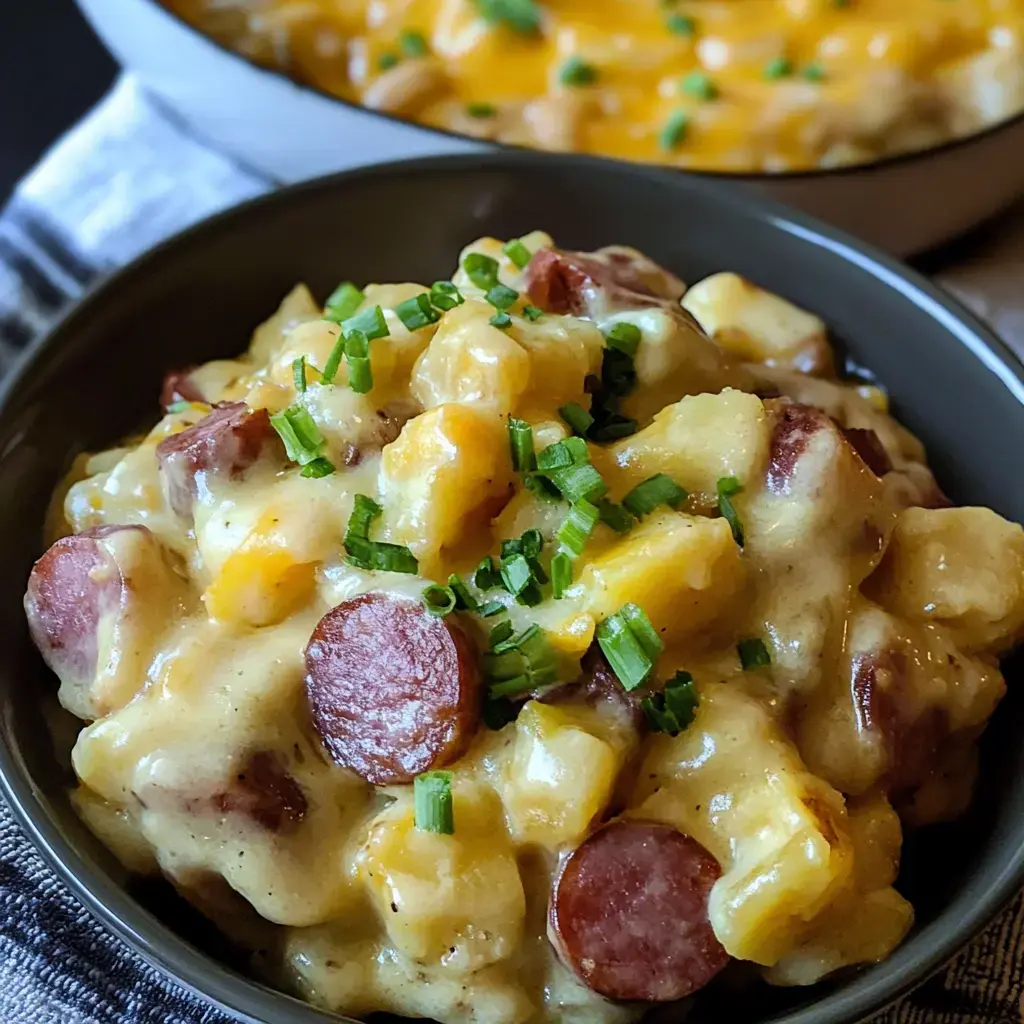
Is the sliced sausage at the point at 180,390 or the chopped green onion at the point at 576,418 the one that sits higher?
the chopped green onion at the point at 576,418

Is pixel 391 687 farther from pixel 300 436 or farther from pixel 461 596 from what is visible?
pixel 300 436

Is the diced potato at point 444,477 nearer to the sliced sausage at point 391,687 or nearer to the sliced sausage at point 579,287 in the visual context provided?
the sliced sausage at point 391,687

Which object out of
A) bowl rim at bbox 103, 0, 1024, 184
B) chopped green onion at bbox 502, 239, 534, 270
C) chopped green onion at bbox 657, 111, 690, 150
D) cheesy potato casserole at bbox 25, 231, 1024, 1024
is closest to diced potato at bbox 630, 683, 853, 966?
cheesy potato casserole at bbox 25, 231, 1024, 1024

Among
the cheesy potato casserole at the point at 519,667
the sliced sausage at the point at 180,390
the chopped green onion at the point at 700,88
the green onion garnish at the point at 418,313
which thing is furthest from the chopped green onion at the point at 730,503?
the chopped green onion at the point at 700,88

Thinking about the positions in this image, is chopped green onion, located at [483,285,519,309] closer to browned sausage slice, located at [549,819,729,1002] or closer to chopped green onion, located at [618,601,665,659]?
chopped green onion, located at [618,601,665,659]

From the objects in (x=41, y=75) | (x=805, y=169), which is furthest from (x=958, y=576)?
(x=41, y=75)

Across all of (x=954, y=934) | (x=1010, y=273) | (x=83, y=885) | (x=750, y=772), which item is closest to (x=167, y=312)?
(x=83, y=885)
